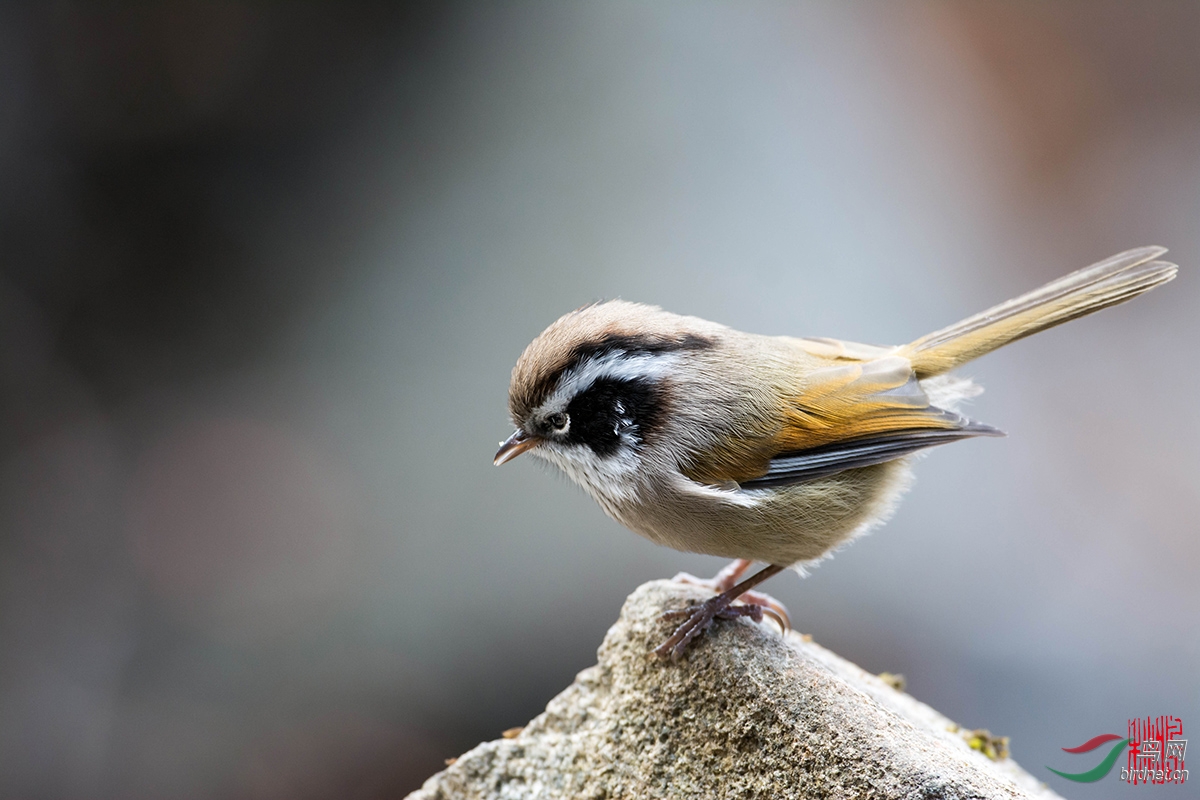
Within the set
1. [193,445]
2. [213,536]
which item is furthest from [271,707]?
[193,445]

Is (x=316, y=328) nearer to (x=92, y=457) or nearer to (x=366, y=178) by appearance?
(x=366, y=178)

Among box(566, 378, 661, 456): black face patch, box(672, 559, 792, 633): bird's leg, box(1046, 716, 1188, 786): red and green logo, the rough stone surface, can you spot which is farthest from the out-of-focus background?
box(566, 378, 661, 456): black face patch

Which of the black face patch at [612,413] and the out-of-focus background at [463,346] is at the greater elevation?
the out-of-focus background at [463,346]

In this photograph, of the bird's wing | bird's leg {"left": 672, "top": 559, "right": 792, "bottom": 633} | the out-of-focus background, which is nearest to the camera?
the bird's wing

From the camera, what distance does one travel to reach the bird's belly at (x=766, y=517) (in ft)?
9.12

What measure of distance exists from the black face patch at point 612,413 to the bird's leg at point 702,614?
544 millimetres

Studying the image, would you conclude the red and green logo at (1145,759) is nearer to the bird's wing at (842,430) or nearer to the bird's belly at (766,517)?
the bird's belly at (766,517)

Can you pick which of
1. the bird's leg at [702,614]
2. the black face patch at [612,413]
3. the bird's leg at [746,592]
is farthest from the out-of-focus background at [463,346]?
the black face patch at [612,413]

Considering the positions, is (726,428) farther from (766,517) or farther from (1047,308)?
(1047,308)

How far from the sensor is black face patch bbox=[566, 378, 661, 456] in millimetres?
2779

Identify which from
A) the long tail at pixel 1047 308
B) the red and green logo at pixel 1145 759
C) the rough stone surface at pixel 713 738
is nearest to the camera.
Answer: the rough stone surface at pixel 713 738

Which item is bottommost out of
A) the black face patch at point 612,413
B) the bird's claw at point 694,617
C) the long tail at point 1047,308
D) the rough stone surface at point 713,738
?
the rough stone surface at point 713,738

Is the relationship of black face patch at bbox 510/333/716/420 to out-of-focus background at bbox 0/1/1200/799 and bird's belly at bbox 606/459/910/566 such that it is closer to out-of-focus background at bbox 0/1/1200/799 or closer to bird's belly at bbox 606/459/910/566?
→ bird's belly at bbox 606/459/910/566

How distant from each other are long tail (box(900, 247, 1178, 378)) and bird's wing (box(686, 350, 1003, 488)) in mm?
254
